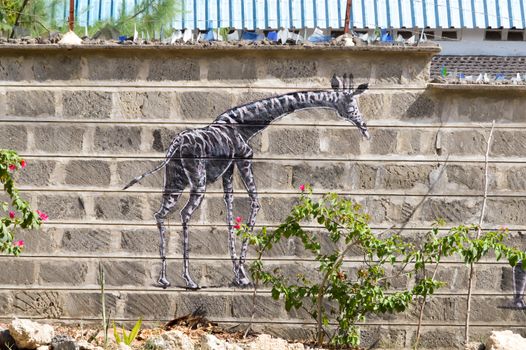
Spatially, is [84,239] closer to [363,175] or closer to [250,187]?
[250,187]

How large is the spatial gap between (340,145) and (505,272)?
5.26 ft

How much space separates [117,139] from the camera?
8445 millimetres

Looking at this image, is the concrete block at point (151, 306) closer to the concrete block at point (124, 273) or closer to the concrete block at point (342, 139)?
the concrete block at point (124, 273)

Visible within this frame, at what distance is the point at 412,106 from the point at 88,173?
251 cm

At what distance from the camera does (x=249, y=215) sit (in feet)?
27.7

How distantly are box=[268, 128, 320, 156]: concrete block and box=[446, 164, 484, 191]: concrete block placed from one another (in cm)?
103

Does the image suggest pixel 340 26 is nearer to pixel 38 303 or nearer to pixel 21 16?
pixel 21 16

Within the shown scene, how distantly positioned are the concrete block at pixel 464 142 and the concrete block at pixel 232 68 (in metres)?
1.54

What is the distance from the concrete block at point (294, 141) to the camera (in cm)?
841

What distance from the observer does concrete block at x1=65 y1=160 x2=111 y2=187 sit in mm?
8445

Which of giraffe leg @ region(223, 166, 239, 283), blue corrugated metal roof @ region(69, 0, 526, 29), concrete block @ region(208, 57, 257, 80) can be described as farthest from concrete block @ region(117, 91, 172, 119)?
blue corrugated metal roof @ region(69, 0, 526, 29)

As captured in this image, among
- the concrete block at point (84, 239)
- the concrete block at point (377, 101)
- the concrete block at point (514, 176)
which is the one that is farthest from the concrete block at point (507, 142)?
the concrete block at point (84, 239)

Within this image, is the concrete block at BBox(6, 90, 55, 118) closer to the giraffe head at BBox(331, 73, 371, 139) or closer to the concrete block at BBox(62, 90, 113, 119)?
the concrete block at BBox(62, 90, 113, 119)

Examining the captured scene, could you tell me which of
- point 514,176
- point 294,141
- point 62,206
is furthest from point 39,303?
point 514,176
